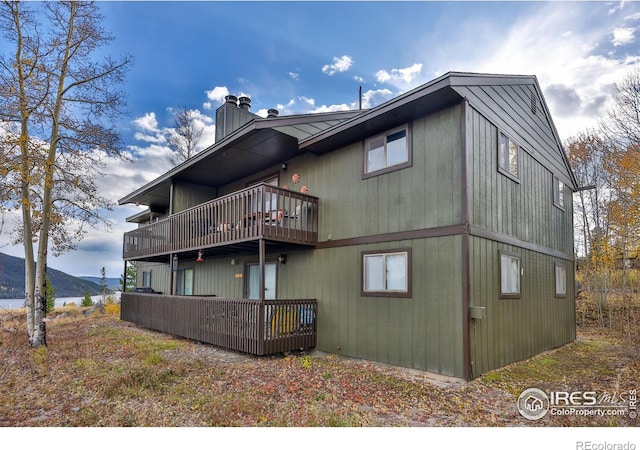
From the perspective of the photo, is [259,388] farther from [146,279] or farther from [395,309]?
[146,279]

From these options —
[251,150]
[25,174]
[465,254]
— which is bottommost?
[465,254]

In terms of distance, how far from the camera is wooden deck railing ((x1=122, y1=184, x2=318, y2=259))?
328 inches

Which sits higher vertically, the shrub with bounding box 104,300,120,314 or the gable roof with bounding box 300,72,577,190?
the gable roof with bounding box 300,72,577,190

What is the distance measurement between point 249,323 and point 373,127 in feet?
16.1

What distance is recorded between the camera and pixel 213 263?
42.8 feet

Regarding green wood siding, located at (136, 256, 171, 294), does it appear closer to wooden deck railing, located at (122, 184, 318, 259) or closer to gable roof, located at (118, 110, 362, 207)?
gable roof, located at (118, 110, 362, 207)

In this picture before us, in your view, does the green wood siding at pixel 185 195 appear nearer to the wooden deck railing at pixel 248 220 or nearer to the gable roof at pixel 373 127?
the gable roof at pixel 373 127

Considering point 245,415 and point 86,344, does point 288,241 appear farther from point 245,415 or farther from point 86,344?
point 86,344

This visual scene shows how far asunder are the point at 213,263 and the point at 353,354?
6.87m

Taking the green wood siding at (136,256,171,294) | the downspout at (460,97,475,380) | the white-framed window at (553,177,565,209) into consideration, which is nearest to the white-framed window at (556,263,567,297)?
the white-framed window at (553,177,565,209)

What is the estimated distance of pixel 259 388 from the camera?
5633mm

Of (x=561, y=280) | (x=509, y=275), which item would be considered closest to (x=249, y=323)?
(x=509, y=275)

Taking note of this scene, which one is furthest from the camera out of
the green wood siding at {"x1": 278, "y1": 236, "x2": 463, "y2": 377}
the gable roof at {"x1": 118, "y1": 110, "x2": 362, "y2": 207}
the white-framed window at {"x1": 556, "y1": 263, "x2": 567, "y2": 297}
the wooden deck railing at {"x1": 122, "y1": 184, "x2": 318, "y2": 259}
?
the white-framed window at {"x1": 556, "y1": 263, "x2": 567, "y2": 297}

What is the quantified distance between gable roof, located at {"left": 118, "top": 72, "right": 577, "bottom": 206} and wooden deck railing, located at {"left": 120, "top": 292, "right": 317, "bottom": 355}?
12.8ft
